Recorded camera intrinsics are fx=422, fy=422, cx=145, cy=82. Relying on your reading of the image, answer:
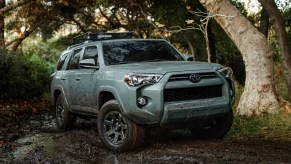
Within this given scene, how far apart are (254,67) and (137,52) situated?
121 inches

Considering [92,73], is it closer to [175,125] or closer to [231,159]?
[175,125]

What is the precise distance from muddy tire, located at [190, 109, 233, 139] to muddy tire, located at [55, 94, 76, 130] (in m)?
2.95

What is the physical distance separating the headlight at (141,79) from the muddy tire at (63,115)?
10.4 feet

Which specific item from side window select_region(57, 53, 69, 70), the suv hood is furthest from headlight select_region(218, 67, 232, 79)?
side window select_region(57, 53, 69, 70)

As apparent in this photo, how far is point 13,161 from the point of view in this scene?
659cm

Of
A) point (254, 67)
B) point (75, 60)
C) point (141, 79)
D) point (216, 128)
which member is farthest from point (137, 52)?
point (254, 67)

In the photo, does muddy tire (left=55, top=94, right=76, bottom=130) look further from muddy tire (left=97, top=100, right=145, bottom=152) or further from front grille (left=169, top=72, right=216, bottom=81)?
front grille (left=169, top=72, right=216, bottom=81)

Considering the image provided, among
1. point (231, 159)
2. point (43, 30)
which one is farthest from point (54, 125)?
point (43, 30)

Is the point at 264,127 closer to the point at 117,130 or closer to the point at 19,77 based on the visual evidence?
the point at 117,130

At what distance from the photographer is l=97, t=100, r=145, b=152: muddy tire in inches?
263

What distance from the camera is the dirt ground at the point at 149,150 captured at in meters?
6.27

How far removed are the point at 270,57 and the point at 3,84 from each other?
9769 millimetres

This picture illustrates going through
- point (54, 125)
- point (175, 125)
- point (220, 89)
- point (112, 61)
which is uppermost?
point (112, 61)

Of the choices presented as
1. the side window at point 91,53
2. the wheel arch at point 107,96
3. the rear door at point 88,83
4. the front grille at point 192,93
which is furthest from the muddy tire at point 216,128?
the side window at point 91,53
